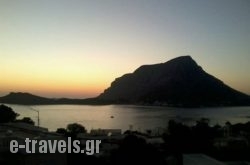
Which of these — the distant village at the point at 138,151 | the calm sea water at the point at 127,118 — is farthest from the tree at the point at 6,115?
the calm sea water at the point at 127,118

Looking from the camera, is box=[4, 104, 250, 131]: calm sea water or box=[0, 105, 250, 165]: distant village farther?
box=[4, 104, 250, 131]: calm sea water

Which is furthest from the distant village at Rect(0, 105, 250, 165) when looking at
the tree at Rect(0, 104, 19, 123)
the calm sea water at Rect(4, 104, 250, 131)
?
the calm sea water at Rect(4, 104, 250, 131)

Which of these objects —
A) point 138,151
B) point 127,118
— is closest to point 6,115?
point 138,151

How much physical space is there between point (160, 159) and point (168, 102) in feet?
237

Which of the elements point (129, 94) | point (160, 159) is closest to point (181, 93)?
point (129, 94)

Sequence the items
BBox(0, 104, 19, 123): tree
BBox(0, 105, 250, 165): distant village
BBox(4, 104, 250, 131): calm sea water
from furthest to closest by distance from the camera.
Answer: BBox(4, 104, 250, 131): calm sea water, BBox(0, 104, 19, 123): tree, BBox(0, 105, 250, 165): distant village

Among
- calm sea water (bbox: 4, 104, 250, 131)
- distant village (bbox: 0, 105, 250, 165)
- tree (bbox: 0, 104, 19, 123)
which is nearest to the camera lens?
distant village (bbox: 0, 105, 250, 165)

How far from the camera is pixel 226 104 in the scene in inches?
3243

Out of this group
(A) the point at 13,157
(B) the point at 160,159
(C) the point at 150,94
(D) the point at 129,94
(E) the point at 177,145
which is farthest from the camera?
(D) the point at 129,94

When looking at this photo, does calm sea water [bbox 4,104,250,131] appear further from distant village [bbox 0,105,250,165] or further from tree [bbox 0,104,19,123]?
distant village [bbox 0,105,250,165]

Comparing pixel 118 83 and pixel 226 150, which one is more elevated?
pixel 118 83

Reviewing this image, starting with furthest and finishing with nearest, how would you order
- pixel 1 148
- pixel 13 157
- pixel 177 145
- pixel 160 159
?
1. pixel 177 145
2. pixel 160 159
3. pixel 1 148
4. pixel 13 157

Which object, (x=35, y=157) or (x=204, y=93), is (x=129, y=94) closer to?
(x=204, y=93)

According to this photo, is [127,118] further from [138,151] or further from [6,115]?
[138,151]
